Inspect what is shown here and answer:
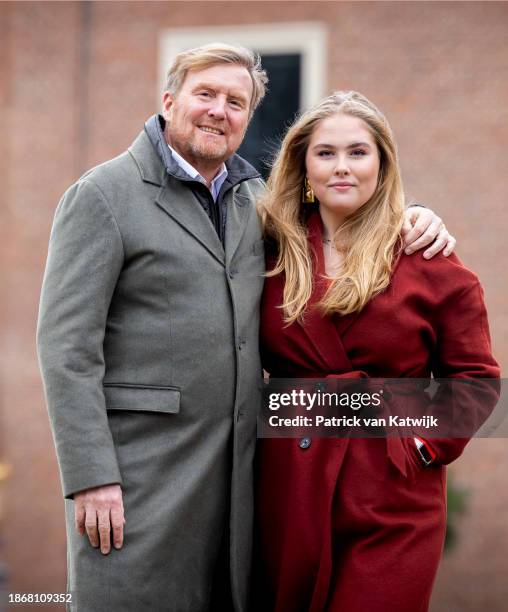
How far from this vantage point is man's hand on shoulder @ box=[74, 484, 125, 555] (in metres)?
2.97

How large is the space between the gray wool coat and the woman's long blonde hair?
203 millimetres

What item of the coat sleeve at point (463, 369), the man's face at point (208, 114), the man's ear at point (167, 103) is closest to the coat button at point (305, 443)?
the coat sleeve at point (463, 369)

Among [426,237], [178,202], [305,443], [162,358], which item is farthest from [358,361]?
[178,202]

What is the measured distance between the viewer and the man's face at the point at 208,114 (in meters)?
3.27

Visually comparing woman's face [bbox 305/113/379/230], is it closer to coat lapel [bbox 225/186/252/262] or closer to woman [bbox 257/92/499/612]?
woman [bbox 257/92/499/612]

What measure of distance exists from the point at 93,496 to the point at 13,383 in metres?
6.79

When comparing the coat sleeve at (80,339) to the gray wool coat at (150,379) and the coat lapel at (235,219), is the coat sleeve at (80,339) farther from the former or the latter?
the coat lapel at (235,219)

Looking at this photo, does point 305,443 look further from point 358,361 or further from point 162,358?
point 162,358

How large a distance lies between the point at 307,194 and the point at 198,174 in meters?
0.45

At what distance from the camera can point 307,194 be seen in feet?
11.6

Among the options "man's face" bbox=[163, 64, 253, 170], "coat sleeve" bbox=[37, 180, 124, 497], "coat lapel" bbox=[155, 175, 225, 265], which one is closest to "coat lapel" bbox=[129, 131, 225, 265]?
"coat lapel" bbox=[155, 175, 225, 265]

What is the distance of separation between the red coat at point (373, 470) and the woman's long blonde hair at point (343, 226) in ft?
0.18

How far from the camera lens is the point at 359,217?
11.2 feet

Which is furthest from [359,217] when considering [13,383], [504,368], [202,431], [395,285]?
[13,383]
